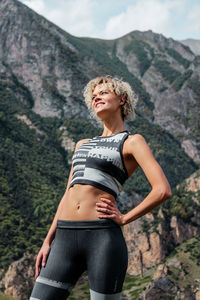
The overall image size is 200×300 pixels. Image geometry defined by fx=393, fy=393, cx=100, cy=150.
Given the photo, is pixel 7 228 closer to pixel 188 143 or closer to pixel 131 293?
pixel 131 293

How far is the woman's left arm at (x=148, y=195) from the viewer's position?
3.74m

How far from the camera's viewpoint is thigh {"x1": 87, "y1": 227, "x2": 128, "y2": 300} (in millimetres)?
3729

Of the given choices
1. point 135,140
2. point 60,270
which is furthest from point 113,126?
point 60,270

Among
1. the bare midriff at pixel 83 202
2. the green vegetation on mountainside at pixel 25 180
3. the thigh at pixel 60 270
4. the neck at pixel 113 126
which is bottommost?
the thigh at pixel 60 270

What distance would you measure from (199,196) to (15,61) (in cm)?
10554

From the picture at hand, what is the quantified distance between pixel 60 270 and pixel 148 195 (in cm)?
112

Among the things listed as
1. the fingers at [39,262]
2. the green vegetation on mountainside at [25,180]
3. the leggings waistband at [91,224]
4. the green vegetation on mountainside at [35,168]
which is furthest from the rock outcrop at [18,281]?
the leggings waistband at [91,224]

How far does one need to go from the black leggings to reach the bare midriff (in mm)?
69

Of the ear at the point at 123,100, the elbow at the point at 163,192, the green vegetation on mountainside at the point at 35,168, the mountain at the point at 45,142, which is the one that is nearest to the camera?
the elbow at the point at 163,192

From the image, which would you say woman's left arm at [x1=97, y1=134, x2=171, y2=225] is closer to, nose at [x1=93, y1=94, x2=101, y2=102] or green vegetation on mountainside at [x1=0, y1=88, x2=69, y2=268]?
nose at [x1=93, y1=94, x2=101, y2=102]

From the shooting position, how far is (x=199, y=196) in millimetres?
97250

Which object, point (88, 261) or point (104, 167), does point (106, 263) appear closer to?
point (88, 261)

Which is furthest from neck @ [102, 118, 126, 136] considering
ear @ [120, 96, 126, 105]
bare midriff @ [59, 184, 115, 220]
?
bare midriff @ [59, 184, 115, 220]

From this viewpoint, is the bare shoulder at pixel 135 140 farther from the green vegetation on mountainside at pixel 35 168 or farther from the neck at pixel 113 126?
the green vegetation on mountainside at pixel 35 168
